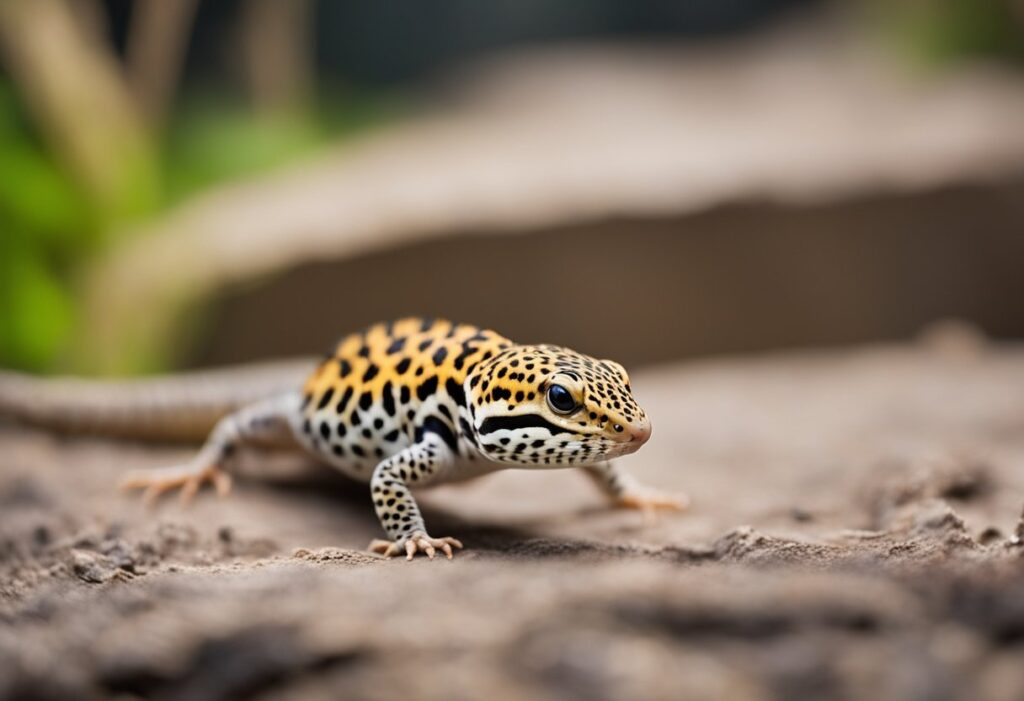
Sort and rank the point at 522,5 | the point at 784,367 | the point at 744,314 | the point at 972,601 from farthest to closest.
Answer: the point at 522,5 → the point at 744,314 → the point at 784,367 → the point at 972,601

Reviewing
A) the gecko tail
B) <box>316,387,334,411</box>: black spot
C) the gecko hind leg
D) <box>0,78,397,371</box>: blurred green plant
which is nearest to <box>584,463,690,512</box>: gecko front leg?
<box>316,387,334,411</box>: black spot

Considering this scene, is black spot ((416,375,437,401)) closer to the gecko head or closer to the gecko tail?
the gecko head

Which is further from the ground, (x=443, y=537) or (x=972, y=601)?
Answer: (x=443, y=537)

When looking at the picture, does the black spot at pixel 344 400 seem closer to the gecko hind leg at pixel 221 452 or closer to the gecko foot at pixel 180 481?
the gecko hind leg at pixel 221 452

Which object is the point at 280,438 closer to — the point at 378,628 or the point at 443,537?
the point at 443,537

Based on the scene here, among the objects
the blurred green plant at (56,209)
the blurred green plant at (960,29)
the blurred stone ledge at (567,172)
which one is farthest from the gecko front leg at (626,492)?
the blurred green plant at (960,29)

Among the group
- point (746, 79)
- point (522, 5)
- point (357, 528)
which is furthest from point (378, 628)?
point (522, 5)
